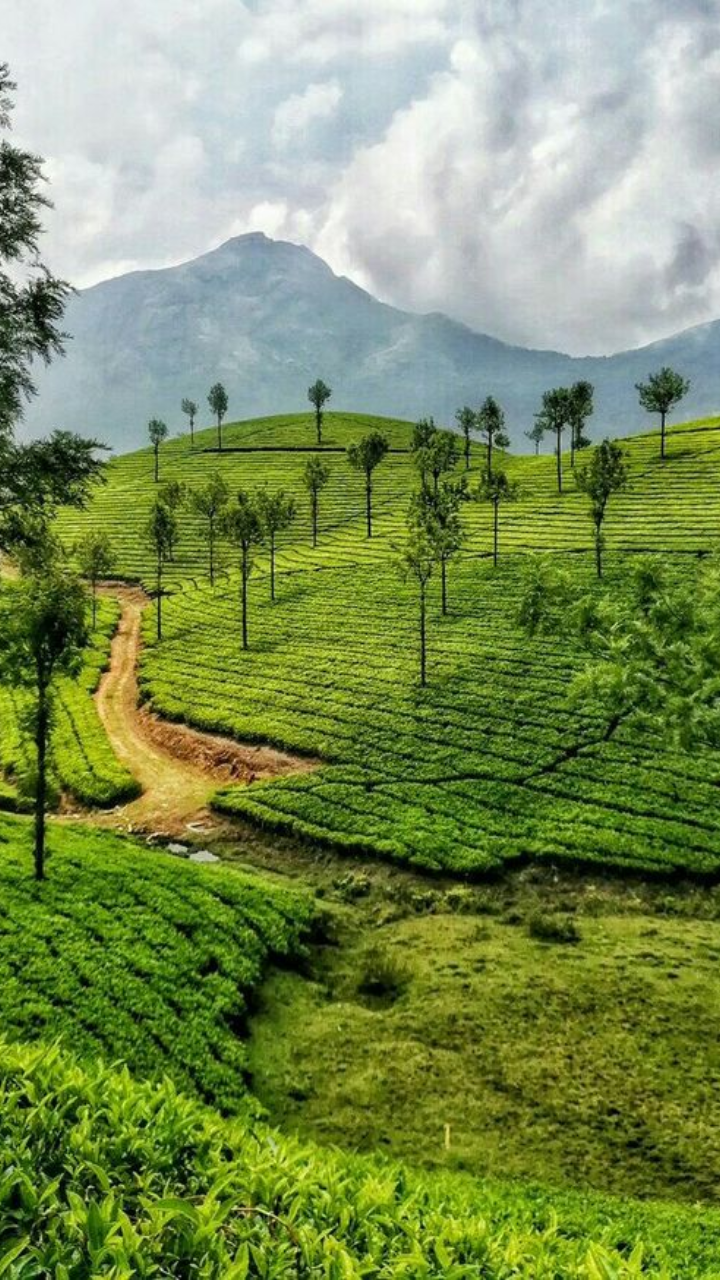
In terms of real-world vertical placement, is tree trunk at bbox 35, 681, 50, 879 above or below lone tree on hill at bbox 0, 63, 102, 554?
below

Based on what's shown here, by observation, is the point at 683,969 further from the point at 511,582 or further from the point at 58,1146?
the point at 511,582

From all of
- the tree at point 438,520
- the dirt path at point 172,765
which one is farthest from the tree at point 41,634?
the tree at point 438,520

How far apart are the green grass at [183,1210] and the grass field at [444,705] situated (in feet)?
40.4

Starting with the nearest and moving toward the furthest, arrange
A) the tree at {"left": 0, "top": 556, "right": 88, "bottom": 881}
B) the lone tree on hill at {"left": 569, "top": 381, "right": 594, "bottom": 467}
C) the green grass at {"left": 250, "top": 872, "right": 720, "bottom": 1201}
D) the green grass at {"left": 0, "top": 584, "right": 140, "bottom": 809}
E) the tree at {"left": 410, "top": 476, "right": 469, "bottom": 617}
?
1. the green grass at {"left": 250, "top": 872, "right": 720, "bottom": 1201}
2. the tree at {"left": 0, "top": 556, "right": 88, "bottom": 881}
3. the green grass at {"left": 0, "top": 584, "right": 140, "bottom": 809}
4. the tree at {"left": 410, "top": 476, "right": 469, "bottom": 617}
5. the lone tree on hill at {"left": 569, "top": 381, "right": 594, "bottom": 467}

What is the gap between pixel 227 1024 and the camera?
1820 cm

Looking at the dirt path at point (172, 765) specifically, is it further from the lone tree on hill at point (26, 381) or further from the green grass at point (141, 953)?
the lone tree on hill at point (26, 381)

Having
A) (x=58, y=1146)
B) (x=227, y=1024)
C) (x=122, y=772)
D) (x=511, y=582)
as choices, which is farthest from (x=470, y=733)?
(x=58, y=1146)

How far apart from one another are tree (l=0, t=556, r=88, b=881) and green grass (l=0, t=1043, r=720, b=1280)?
60.6 feet

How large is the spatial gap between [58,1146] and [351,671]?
143 ft

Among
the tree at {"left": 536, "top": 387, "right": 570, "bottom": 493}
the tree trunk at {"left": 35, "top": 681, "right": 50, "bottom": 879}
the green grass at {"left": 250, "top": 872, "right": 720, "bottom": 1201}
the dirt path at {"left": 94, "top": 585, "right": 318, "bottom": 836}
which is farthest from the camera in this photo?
the tree at {"left": 536, "top": 387, "right": 570, "bottom": 493}

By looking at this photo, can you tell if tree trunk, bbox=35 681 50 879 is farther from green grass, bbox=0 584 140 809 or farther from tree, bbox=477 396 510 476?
tree, bbox=477 396 510 476

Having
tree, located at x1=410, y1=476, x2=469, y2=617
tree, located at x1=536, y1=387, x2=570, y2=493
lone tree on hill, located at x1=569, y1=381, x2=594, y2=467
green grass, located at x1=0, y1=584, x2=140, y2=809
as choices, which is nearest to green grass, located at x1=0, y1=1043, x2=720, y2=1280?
green grass, located at x1=0, y1=584, x2=140, y2=809

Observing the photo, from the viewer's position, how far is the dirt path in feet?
112

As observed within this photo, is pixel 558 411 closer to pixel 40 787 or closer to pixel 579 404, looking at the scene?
pixel 579 404
